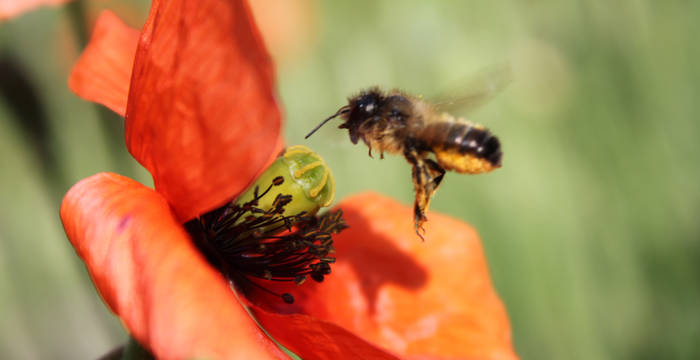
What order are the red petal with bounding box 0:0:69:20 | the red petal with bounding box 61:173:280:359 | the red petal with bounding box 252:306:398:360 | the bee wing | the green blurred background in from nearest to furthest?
the red petal with bounding box 61:173:280:359 → the red petal with bounding box 252:306:398:360 → the bee wing → the red petal with bounding box 0:0:69:20 → the green blurred background

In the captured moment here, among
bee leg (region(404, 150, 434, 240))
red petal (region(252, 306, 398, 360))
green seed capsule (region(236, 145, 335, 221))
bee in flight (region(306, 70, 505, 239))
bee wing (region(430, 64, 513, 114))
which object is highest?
bee wing (region(430, 64, 513, 114))

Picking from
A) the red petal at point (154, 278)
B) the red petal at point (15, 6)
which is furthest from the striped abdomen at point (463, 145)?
the red petal at point (15, 6)

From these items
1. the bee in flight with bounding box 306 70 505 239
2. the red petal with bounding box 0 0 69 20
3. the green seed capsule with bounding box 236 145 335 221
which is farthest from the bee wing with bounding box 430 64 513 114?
the red petal with bounding box 0 0 69 20

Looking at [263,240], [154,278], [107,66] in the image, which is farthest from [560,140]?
[154,278]

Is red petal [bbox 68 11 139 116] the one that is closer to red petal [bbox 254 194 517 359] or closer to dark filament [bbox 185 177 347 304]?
dark filament [bbox 185 177 347 304]

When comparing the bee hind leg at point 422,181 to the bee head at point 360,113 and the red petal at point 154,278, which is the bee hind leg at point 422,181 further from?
the red petal at point 154,278

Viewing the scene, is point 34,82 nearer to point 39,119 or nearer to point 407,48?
point 39,119

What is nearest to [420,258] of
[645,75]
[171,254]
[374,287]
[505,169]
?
[374,287]
